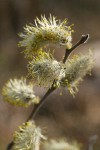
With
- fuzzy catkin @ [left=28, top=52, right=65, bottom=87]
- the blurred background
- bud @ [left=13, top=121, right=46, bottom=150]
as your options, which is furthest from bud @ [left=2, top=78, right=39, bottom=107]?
the blurred background

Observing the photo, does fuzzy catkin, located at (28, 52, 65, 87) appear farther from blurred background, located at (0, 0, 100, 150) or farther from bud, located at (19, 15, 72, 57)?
blurred background, located at (0, 0, 100, 150)

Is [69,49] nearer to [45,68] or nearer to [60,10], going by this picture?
[45,68]

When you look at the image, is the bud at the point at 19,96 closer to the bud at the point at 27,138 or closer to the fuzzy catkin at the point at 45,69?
the bud at the point at 27,138

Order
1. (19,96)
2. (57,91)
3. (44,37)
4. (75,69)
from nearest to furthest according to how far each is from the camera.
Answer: (44,37) < (75,69) < (19,96) < (57,91)

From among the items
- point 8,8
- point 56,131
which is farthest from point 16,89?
point 8,8

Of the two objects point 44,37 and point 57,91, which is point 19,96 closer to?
point 44,37

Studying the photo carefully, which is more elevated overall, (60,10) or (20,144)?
(60,10)

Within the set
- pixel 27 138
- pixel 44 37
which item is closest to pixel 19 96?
pixel 27 138
